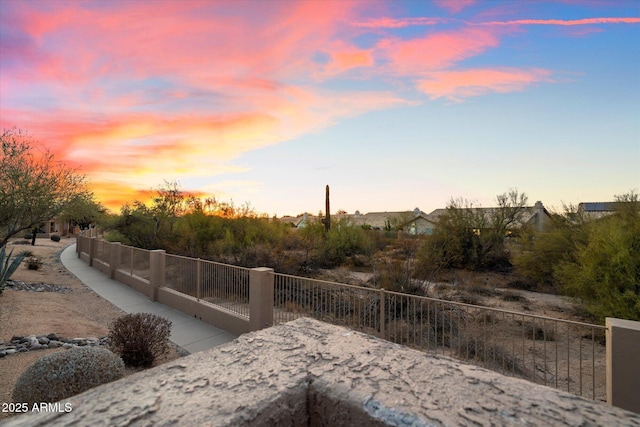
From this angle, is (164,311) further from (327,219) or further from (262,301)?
(327,219)

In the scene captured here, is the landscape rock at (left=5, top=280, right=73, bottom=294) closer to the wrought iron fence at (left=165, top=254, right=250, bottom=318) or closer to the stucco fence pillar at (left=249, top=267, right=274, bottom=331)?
the wrought iron fence at (left=165, top=254, right=250, bottom=318)

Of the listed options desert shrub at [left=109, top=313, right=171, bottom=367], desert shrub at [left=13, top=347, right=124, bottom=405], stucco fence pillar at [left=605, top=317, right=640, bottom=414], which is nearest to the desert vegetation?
stucco fence pillar at [left=605, top=317, right=640, bottom=414]

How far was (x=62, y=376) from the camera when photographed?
3729 millimetres

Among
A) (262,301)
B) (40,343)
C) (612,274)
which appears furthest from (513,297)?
(40,343)

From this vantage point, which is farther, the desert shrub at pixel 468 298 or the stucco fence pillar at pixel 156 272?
the desert shrub at pixel 468 298

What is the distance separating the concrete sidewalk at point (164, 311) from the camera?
730 cm

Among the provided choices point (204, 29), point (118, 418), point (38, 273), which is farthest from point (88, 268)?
point (118, 418)

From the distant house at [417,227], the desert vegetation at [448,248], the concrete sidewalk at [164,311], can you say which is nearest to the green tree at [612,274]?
the desert vegetation at [448,248]

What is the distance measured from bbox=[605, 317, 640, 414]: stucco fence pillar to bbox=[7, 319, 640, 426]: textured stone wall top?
2.58 metres

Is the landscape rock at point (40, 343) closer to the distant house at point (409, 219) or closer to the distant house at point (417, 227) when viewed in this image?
the distant house at point (409, 219)

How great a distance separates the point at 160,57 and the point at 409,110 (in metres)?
8.89

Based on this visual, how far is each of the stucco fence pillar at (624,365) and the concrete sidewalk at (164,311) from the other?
20.3ft

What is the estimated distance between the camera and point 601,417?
1.29 metres

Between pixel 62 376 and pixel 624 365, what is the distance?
235 inches
